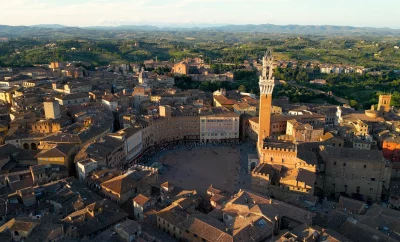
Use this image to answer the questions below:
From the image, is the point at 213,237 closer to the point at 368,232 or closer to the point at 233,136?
the point at 368,232

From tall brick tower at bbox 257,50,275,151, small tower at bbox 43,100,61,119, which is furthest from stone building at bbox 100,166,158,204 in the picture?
small tower at bbox 43,100,61,119

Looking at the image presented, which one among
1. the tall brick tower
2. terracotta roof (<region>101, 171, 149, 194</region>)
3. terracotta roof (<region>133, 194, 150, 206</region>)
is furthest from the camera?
the tall brick tower

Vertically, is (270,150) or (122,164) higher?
(270,150)

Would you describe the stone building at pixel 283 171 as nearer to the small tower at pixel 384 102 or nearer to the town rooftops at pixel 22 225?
the town rooftops at pixel 22 225

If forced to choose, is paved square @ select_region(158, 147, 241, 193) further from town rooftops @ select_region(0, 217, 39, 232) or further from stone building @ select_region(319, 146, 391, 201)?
town rooftops @ select_region(0, 217, 39, 232)

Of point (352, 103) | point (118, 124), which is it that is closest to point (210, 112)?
point (118, 124)

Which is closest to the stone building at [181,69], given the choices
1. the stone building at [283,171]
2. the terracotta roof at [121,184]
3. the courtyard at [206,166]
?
the courtyard at [206,166]

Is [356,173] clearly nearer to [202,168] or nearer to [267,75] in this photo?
[267,75]
